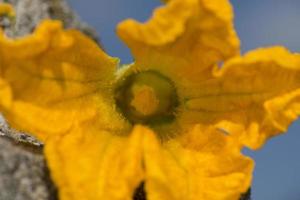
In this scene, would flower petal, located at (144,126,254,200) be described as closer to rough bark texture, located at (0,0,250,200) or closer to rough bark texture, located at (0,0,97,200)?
rough bark texture, located at (0,0,250,200)

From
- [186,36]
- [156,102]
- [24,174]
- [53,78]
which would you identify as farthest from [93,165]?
[186,36]

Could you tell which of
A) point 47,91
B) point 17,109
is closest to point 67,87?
point 47,91

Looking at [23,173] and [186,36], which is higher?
[186,36]

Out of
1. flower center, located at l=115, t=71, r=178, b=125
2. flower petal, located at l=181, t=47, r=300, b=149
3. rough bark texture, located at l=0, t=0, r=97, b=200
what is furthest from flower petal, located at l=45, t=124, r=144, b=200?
flower petal, located at l=181, t=47, r=300, b=149

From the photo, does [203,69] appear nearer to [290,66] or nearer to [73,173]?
[290,66]

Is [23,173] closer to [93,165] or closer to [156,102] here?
[93,165]

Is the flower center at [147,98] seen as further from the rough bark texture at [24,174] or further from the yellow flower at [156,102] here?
the rough bark texture at [24,174]

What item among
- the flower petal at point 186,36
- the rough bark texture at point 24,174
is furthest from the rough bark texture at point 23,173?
the flower petal at point 186,36
